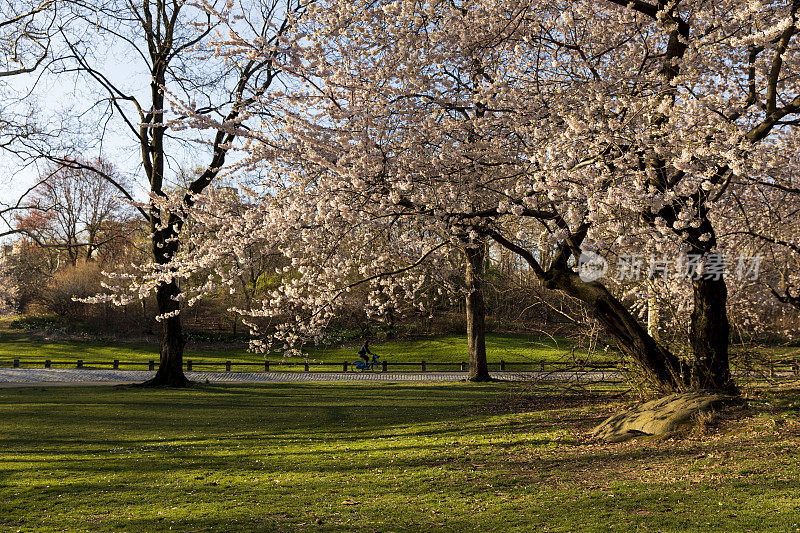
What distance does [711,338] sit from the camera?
8.23 meters

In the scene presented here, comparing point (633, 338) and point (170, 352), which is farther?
point (170, 352)

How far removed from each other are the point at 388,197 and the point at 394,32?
7.91 feet

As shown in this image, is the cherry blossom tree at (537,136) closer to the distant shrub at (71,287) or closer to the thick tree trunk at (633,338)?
the thick tree trunk at (633,338)

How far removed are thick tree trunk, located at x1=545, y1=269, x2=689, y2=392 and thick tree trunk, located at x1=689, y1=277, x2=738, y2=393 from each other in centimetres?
34

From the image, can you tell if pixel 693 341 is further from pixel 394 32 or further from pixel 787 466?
pixel 394 32

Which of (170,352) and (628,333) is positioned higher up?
(628,333)

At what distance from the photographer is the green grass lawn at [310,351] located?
30031 mm

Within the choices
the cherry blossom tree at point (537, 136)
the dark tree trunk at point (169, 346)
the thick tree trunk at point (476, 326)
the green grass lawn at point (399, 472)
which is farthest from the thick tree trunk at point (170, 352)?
the cherry blossom tree at point (537, 136)

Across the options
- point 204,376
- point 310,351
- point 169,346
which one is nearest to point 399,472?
point 169,346

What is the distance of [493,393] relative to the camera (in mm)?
15242

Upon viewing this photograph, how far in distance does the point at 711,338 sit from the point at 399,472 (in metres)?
4.68

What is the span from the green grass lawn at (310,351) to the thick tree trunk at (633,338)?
65.9 ft

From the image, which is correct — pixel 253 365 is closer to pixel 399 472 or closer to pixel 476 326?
pixel 476 326

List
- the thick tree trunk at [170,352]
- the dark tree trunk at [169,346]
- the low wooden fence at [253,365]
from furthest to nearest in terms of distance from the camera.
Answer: the low wooden fence at [253,365], the thick tree trunk at [170,352], the dark tree trunk at [169,346]
